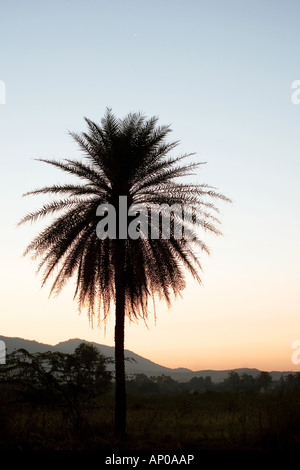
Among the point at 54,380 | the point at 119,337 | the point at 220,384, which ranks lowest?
the point at 220,384

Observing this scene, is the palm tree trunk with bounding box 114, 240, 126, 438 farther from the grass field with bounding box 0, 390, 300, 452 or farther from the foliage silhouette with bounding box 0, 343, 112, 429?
the grass field with bounding box 0, 390, 300, 452

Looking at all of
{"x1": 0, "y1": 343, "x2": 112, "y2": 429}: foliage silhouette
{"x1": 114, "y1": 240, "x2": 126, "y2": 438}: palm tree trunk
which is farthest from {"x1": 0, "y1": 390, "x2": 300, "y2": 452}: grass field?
{"x1": 114, "y1": 240, "x2": 126, "y2": 438}: palm tree trunk

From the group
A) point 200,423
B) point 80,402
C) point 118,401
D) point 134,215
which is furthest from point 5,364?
point 200,423

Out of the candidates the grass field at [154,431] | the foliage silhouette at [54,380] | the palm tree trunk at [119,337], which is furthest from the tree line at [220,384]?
the foliage silhouette at [54,380]

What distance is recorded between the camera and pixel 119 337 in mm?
14953

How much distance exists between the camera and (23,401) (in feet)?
44.1

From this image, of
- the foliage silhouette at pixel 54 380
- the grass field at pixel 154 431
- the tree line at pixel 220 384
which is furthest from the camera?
the tree line at pixel 220 384

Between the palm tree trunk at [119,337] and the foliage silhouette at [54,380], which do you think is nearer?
the foliage silhouette at [54,380]

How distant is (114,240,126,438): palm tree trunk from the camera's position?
46.9 feet

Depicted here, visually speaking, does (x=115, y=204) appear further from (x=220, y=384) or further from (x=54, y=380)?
(x=220, y=384)

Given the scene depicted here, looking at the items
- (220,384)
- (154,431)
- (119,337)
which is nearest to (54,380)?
(119,337)

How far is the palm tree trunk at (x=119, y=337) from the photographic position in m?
14.3

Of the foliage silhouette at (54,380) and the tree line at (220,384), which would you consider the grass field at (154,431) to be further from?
the tree line at (220,384)

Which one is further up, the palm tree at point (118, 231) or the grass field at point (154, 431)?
the palm tree at point (118, 231)
